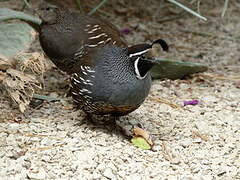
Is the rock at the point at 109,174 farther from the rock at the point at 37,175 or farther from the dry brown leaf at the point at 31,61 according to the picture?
the dry brown leaf at the point at 31,61

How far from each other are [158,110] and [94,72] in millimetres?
647

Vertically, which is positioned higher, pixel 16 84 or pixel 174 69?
pixel 16 84

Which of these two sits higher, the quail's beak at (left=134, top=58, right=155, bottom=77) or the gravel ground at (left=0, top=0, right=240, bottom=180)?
the quail's beak at (left=134, top=58, right=155, bottom=77)

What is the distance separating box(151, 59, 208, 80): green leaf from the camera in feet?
12.1

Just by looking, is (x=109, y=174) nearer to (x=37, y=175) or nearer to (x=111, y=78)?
(x=37, y=175)

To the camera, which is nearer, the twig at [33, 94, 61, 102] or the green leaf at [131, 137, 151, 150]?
the green leaf at [131, 137, 151, 150]

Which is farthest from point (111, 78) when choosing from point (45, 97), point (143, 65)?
point (45, 97)

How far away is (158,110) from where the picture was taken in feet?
11.0

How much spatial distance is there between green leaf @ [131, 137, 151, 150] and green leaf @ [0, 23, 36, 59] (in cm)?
76

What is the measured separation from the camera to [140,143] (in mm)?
2840

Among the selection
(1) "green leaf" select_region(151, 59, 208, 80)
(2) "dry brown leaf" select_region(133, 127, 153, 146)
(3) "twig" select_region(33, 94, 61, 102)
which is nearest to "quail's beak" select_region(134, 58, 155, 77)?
(2) "dry brown leaf" select_region(133, 127, 153, 146)

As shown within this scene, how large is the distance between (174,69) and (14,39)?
4.03 ft

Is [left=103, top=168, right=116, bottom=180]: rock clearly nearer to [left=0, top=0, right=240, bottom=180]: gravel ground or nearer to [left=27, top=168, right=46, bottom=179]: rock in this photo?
[left=0, top=0, right=240, bottom=180]: gravel ground

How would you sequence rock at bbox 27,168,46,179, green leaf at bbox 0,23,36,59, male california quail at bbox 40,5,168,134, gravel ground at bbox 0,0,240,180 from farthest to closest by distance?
1. green leaf at bbox 0,23,36,59
2. male california quail at bbox 40,5,168,134
3. gravel ground at bbox 0,0,240,180
4. rock at bbox 27,168,46,179
